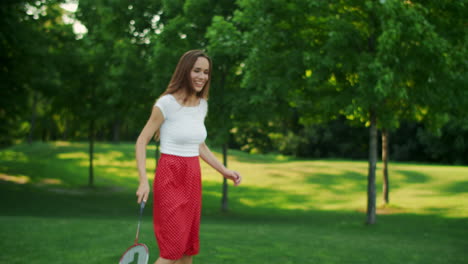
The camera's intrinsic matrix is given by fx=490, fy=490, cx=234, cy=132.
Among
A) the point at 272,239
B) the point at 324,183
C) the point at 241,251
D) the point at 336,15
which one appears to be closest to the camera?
the point at 241,251

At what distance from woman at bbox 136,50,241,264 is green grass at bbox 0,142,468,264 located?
10.6 ft

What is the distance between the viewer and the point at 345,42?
12.7 metres

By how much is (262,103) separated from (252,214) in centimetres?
525

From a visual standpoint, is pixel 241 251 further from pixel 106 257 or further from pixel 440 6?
pixel 440 6

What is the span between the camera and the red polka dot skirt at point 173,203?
3.68 m

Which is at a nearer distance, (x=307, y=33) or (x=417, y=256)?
(x=417, y=256)

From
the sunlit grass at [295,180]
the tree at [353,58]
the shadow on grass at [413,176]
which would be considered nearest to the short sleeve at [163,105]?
the tree at [353,58]

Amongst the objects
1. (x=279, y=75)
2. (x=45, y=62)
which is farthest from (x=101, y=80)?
(x=279, y=75)

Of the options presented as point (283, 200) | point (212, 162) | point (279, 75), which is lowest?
point (283, 200)

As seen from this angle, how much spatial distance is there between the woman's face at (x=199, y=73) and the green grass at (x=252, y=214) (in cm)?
366

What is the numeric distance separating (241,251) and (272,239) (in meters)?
1.98

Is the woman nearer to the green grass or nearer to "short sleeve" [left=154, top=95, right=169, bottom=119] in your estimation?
"short sleeve" [left=154, top=95, right=169, bottom=119]

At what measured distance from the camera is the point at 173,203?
3.68 m

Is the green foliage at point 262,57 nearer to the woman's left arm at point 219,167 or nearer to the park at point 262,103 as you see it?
the park at point 262,103
